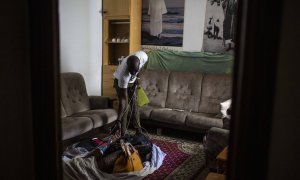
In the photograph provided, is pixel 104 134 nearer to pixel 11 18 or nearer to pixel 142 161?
pixel 142 161

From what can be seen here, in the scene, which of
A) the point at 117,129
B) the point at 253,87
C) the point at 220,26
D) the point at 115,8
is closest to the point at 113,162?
the point at 117,129

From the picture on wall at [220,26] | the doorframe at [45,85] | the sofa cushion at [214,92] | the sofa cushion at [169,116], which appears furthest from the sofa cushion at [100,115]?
the doorframe at [45,85]

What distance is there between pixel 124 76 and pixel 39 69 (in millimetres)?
2499

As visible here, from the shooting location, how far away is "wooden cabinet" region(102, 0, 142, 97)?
4699 mm

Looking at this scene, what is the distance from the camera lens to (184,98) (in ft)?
14.6

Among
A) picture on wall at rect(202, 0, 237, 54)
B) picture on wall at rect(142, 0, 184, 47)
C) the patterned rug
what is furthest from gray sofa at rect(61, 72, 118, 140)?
picture on wall at rect(202, 0, 237, 54)

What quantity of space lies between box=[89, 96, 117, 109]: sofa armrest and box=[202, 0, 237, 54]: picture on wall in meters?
1.72

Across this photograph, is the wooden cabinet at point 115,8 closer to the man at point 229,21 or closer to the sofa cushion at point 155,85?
the sofa cushion at point 155,85

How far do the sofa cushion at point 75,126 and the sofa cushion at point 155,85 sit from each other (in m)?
1.28

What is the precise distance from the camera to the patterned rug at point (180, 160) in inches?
116

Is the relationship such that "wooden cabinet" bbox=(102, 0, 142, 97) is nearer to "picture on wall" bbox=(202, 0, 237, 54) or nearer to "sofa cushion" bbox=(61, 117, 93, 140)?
"picture on wall" bbox=(202, 0, 237, 54)

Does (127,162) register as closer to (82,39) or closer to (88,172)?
(88,172)

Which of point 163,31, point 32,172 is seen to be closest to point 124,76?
point 163,31

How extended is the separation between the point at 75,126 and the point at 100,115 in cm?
50
